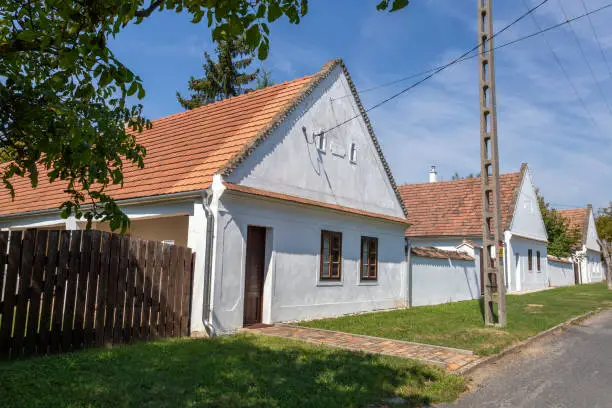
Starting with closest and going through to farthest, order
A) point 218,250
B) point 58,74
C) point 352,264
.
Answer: point 58,74 < point 218,250 < point 352,264

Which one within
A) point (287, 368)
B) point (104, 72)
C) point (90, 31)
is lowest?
point (287, 368)

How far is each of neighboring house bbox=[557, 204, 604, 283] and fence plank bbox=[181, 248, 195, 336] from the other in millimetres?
39738

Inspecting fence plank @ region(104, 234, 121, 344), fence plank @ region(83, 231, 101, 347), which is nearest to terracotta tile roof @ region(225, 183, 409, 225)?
fence plank @ region(104, 234, 121, 344)

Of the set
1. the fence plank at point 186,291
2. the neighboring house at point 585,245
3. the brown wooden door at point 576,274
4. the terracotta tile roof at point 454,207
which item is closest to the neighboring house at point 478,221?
the terracotta tile roof at point 454,207

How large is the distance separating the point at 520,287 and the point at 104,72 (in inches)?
1087

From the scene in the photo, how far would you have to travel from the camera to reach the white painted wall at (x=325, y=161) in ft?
38.3

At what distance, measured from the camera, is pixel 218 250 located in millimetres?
10070

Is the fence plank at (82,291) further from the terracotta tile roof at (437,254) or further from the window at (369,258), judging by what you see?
the terracotta tile roof at (437,254)

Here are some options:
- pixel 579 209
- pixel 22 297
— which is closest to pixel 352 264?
pixel 22 297

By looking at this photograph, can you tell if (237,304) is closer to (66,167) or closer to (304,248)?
(304,248)

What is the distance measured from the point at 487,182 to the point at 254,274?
6432mm

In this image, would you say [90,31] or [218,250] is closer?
[90,31]

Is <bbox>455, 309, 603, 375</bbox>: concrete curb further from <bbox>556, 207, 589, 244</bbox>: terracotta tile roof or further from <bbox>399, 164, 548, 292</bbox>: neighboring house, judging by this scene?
<bbox>556, 207, 589, 244</bbox>: terracotta tile roof

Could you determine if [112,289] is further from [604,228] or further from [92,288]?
[604,228]
